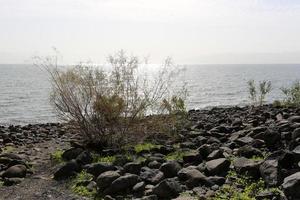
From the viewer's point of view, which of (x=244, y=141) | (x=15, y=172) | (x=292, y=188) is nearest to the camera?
(x=292, y=188)

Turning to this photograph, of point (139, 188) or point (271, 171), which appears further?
point (139, 188)

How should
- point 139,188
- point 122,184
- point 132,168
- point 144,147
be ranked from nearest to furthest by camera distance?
point 139,188 < point 122,184 < point 132,168 < point 144,147

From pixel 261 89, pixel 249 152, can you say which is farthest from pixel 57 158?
pixel 261 89

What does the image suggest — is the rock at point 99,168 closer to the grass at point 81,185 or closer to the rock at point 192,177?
the grass at point 81,185

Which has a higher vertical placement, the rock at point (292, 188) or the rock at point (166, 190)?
the rock at point (292, 188)

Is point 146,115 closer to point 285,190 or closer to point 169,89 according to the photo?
point 169,89

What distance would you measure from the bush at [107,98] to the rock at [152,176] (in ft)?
14.1

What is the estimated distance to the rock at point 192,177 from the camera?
8.84 metres

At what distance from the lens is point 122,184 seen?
9133 mm

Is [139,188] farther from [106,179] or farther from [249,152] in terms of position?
[249,152]

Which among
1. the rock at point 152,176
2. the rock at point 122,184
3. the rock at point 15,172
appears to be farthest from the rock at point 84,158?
the rock at point 122,184

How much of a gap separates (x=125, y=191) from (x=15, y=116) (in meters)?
28.9

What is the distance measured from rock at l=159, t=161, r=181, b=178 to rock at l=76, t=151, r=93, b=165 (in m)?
2.88

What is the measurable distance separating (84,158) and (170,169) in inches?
127
